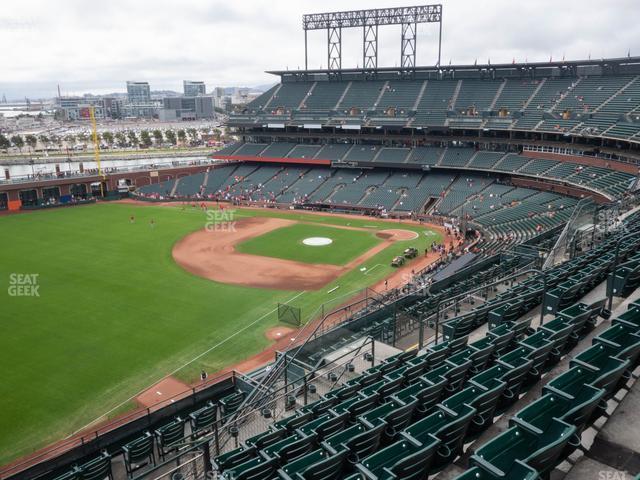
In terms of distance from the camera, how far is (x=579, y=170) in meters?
54.6

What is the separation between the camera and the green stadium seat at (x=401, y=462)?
695cm

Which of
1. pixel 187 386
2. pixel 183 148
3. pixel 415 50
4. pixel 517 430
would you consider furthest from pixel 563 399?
pixel 183 148

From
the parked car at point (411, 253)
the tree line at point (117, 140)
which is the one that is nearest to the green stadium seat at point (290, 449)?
the parked car at point (411, 253)

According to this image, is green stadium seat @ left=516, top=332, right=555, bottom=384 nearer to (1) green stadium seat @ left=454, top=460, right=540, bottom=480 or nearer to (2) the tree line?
(1) green stadium seat @ left=454, top=460, right=540, bottom=480

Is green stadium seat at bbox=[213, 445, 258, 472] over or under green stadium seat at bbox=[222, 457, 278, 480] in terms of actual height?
under

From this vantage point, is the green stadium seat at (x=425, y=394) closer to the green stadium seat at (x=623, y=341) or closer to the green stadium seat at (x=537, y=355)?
the green stadium seat at (x=537, y=355)

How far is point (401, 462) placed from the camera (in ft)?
22.7

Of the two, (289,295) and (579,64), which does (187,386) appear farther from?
(579,64)
